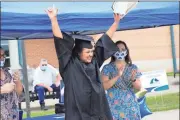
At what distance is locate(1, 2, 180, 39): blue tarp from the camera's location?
15.4ft

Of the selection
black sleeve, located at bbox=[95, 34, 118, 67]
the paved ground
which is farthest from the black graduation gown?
the paved ground

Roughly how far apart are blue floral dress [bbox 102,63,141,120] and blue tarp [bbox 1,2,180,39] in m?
0.70

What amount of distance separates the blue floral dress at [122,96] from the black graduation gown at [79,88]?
0.78m

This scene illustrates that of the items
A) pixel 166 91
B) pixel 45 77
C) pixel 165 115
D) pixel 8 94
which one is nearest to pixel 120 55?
pixel 8 94

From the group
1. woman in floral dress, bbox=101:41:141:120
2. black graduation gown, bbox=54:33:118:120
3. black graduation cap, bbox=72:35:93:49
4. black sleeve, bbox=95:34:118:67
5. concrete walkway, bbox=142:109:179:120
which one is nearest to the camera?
black graduation gown, bbox=54:33:118:120

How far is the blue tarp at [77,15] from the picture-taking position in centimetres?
469

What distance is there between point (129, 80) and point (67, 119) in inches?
44.5

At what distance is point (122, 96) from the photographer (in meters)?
4.83

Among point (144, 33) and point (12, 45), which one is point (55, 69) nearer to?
point (12, 45)

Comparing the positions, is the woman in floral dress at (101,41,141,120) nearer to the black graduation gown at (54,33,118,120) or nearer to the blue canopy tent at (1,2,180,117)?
the blue canopy tent at (1,2,180,117)

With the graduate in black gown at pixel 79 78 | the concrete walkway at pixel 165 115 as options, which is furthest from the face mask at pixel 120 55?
the concrete walkway at pixel 165 115

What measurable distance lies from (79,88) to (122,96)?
3.35 ft

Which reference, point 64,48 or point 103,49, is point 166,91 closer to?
point 103,49

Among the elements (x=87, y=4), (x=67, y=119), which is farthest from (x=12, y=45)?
(x=67, y=119)
